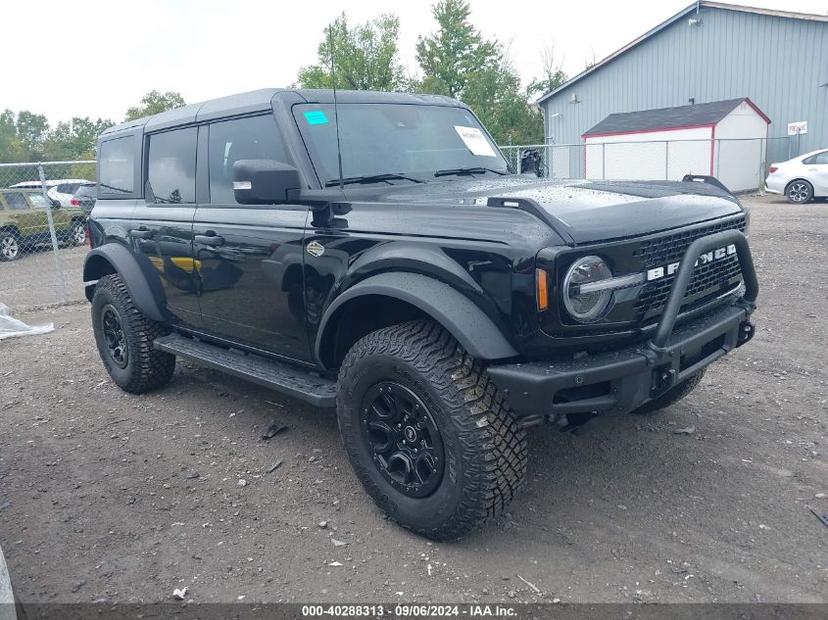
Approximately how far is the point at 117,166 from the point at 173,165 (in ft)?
3.13

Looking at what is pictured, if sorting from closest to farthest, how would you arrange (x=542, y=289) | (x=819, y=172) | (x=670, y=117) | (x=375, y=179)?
1. (x=542, y=289)
2. (x=375, y=179)
3. (x=819, y=172)
4. (x=670, y=117)

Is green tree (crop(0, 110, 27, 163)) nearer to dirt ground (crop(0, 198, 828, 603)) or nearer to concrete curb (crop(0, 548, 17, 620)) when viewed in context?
dirt ground (crop(0, 198, 828, 603))

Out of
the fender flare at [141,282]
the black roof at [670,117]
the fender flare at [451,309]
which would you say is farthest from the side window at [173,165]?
the black roof at [670,117]

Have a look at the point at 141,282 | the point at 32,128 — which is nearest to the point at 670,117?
the point at 141,282

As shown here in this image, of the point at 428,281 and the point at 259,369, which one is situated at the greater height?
the point at 428,281

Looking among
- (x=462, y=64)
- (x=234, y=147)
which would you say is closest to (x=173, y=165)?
(x=234, y=147)

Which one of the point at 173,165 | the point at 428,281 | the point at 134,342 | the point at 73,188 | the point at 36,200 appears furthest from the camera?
the point at 73,188

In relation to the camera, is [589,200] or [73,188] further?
[73,188]

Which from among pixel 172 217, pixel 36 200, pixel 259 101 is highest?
pixel 259 101

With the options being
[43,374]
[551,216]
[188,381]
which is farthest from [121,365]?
[551,216]

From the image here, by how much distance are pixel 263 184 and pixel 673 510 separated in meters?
2.52

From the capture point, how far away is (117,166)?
5.46m

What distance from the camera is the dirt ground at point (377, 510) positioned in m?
2.93

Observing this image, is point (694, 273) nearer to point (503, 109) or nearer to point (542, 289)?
point (542, 289)
